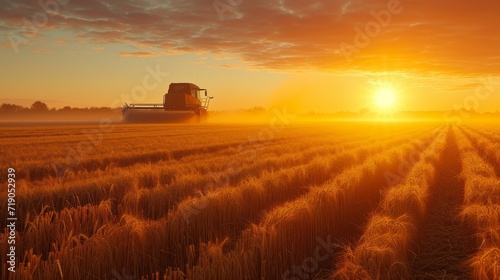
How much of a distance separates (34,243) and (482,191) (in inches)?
343

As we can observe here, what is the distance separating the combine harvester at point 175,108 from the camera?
44938 mm

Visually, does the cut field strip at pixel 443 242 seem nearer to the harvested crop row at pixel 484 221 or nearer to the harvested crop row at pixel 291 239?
the harvested crop row at pixel 484 221

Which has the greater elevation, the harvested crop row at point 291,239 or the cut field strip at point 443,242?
the harvested crop row at point 291,239

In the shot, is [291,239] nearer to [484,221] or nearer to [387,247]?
[387,247]

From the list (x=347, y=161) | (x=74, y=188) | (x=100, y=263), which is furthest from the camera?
(x=347, y=161)

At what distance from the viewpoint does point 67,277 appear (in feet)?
13.9

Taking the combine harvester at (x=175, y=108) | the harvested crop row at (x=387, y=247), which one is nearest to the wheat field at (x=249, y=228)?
the harvested crop row at (x=387, y=247)

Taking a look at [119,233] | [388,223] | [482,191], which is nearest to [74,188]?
[119,233]

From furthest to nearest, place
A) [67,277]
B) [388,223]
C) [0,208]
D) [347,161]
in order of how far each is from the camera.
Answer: [347,161] → [0,208] → [388,223] → [67,277]

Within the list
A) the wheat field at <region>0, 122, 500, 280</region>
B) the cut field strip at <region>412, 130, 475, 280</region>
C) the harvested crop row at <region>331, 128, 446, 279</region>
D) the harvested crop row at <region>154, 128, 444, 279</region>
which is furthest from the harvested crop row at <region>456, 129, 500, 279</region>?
the harvested crop row at <region>154, 128, 444, 279</region>

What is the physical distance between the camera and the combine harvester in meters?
44.9

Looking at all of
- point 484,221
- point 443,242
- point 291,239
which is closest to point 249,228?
point 291,239

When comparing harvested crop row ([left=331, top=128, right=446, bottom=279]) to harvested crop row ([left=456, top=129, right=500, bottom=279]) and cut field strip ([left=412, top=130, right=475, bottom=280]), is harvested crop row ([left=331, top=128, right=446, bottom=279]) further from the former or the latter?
harvested crop row ([left=456, top=129, right=500, bottom=279])

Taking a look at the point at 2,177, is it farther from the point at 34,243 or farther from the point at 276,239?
the point at 276,239
